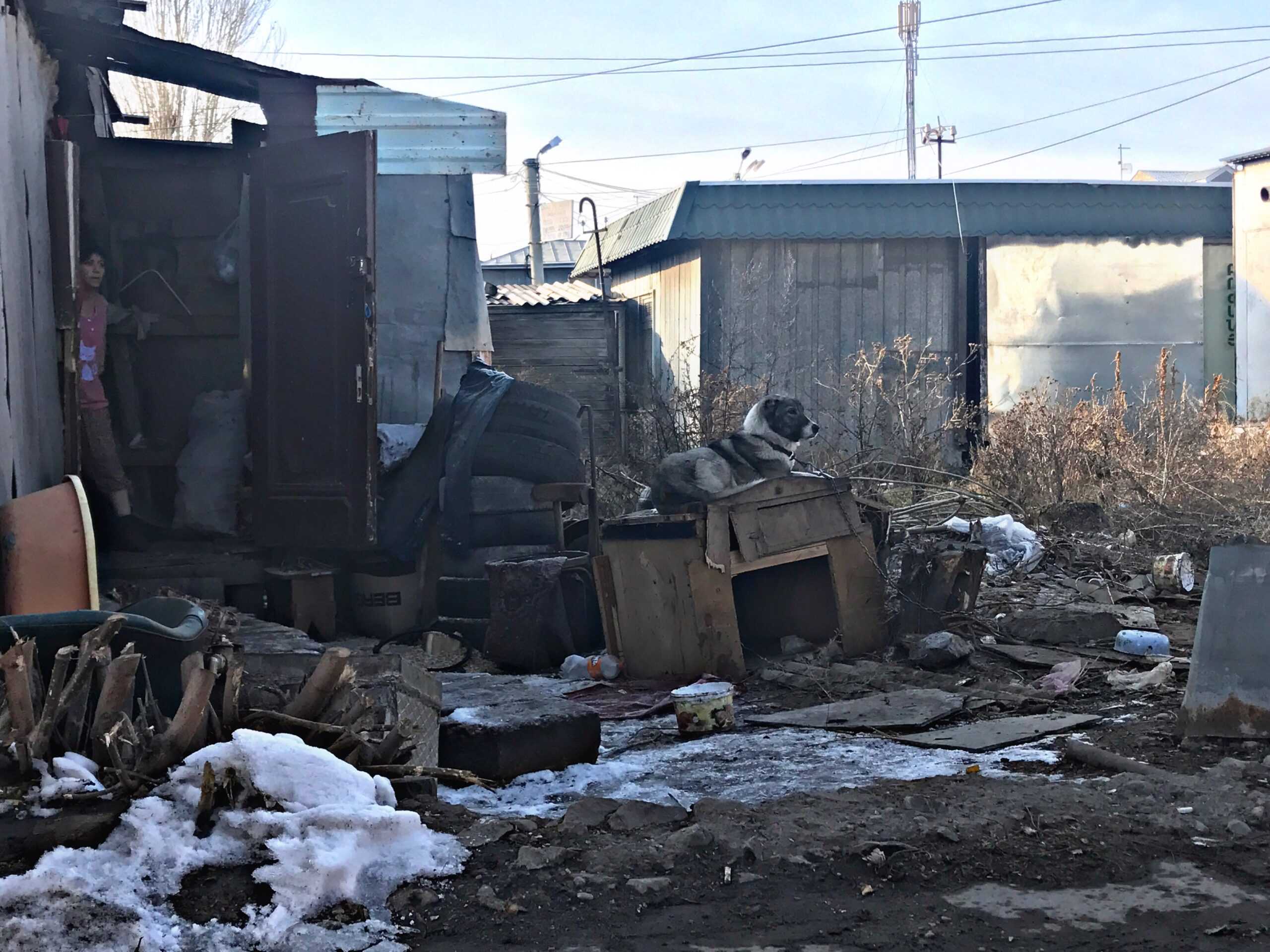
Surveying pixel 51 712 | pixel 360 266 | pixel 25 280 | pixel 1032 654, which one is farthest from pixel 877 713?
pixel 25 280

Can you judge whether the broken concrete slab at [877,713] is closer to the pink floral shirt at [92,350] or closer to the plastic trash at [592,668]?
the plastic trash at [592,668]

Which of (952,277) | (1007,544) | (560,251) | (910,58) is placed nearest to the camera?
(1007,544)

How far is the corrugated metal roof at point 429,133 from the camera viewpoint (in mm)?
9000

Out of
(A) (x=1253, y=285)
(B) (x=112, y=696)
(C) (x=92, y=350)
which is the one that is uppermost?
(A) (x=1253, y=285)

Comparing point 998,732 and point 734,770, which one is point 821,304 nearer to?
point 998,732

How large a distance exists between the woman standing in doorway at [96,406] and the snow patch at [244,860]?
4822 millimetres

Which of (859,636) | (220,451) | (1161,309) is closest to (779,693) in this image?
(859,636)

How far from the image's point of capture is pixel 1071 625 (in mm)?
6914

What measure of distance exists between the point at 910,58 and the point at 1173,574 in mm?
36719

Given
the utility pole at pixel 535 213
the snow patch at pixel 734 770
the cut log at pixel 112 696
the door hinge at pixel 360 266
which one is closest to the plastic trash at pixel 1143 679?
the snow patch at pixel 734 770

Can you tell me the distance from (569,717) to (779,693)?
175 cm

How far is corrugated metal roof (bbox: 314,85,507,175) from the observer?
354 inches

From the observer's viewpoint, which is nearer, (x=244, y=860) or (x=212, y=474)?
(x=244, y=860)

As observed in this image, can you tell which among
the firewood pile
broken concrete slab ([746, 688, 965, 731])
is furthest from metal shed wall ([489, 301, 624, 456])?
the firewood pile
